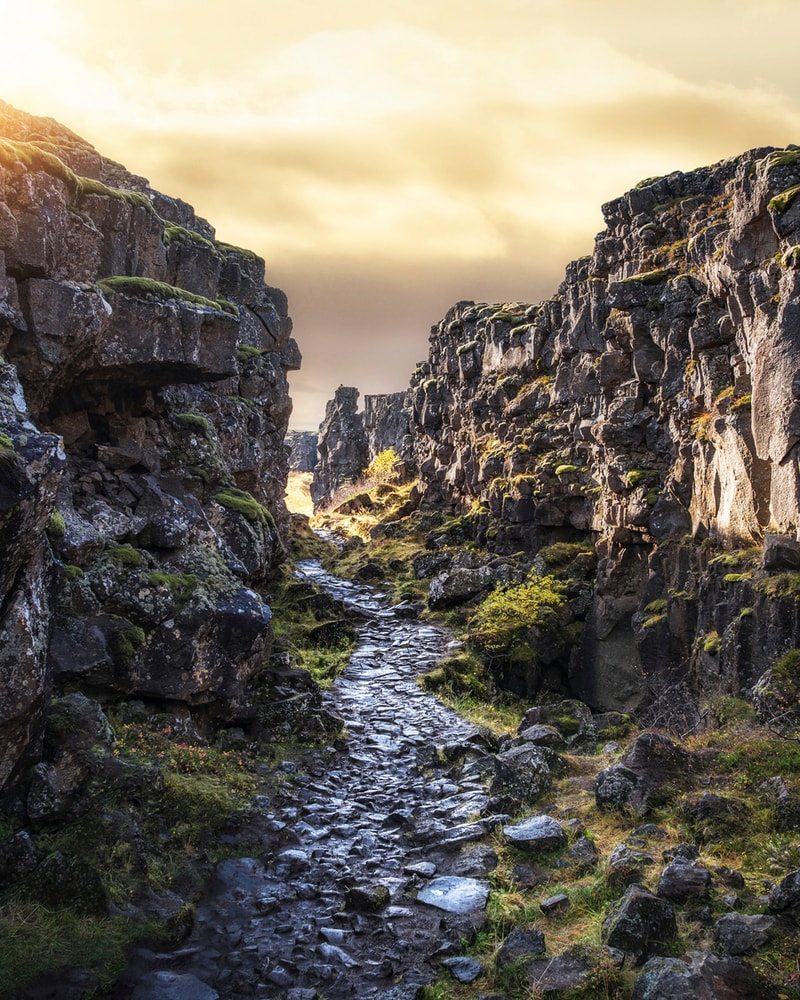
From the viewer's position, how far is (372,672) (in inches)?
1114

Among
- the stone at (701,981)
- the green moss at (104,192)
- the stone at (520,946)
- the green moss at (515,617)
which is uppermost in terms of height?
the green moss at (104,192)

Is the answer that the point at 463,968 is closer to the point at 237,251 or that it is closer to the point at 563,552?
the point at 563,552

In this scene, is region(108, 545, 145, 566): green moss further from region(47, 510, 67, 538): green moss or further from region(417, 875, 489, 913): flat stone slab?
region(417, 875, 489, 913): flat stone slab

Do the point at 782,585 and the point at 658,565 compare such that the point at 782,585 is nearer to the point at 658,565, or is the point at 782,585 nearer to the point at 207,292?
the point at 658,565

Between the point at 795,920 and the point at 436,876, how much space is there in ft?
19.1

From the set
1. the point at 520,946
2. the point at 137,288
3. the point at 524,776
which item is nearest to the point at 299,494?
the point at 137,288

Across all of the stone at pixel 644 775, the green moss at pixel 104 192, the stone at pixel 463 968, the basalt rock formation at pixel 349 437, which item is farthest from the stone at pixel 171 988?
the basalt rock formation at pixel 349 437

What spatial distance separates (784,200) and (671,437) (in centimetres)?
1116

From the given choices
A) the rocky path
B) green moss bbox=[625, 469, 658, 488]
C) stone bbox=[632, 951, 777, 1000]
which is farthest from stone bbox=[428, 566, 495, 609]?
stone bbox=[632, 951, 777, 1000]

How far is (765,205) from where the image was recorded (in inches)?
961

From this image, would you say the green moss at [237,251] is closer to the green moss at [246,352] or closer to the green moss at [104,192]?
the green moss at [246,352]

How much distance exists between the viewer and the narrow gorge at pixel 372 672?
1009 centimetres

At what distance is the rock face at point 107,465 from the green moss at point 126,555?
40mm

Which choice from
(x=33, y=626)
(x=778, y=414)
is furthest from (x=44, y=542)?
(x=778, y=414)
